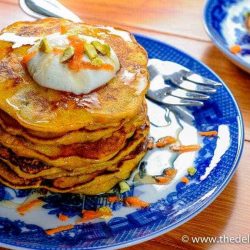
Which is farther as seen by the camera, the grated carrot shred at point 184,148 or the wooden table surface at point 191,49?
the grated carrot shred at point 184,148

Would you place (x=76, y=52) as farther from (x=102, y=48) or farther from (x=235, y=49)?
(x=235, y=49)

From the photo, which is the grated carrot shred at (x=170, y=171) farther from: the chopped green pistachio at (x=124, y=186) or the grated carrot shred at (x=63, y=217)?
the grated carrot shred at (x=63, y=217)

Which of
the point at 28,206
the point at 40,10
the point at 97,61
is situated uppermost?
the point at 97,61

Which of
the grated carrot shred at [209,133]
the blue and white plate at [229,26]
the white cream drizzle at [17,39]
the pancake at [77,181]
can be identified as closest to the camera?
the pancake at [77,181]

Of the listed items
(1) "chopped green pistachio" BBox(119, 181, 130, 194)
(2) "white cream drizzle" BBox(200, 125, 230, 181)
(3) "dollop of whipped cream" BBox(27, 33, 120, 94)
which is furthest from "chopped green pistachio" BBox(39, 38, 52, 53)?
(2) "white cream drizzle" BBox(200, 125, 230, 181)

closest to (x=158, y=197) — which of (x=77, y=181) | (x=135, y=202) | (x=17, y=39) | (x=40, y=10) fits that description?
(x=135, y=202)

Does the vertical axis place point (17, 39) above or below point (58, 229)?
above

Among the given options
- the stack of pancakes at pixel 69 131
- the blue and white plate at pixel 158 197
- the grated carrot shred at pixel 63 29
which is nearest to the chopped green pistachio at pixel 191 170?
the blue and white plate at pixel 158 197

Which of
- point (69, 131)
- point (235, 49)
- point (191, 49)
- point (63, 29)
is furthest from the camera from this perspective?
point (191, 49)
